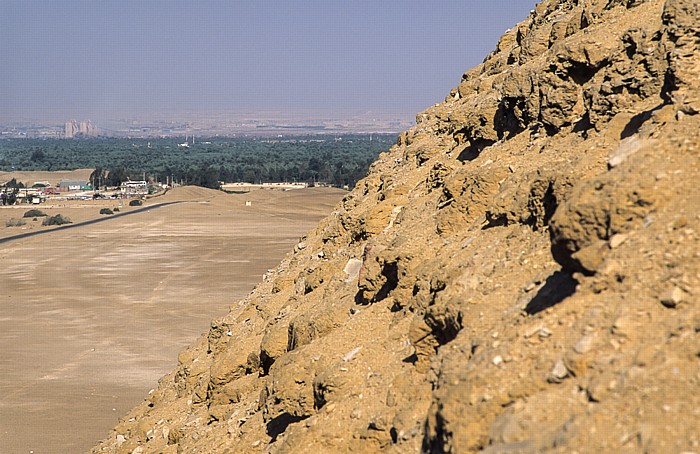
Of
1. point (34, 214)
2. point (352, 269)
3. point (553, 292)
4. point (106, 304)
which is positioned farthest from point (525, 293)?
point (34, 214)

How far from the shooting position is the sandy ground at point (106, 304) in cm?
1988

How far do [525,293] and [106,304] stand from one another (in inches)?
1222

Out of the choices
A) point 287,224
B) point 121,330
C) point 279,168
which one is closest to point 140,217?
point 287,224

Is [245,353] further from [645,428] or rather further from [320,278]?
[645,428]

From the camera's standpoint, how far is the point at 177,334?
28.8 m

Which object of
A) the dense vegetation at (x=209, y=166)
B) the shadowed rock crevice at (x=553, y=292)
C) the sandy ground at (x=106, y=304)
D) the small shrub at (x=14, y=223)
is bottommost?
the dense vegetation at (x=209, y=166)

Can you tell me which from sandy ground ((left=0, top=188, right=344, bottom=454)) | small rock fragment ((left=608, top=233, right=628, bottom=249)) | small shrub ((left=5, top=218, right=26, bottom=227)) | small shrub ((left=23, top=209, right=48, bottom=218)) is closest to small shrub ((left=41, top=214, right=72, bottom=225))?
sandy ground ((left=0, top=188, right=344, bottom=454))

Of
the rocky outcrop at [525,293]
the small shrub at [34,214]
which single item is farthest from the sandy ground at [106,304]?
the rocky outcrop at [525,293]

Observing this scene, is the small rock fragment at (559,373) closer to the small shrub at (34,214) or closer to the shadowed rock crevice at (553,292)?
the shadowed rock crevice at (553,292)

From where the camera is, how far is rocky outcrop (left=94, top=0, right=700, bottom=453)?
4113mm

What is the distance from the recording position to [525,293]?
556cm

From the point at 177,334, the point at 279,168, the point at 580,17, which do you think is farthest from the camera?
the point at 279,168

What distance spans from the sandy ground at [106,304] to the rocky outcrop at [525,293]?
353 inches

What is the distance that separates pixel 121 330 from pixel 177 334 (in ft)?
6.76
